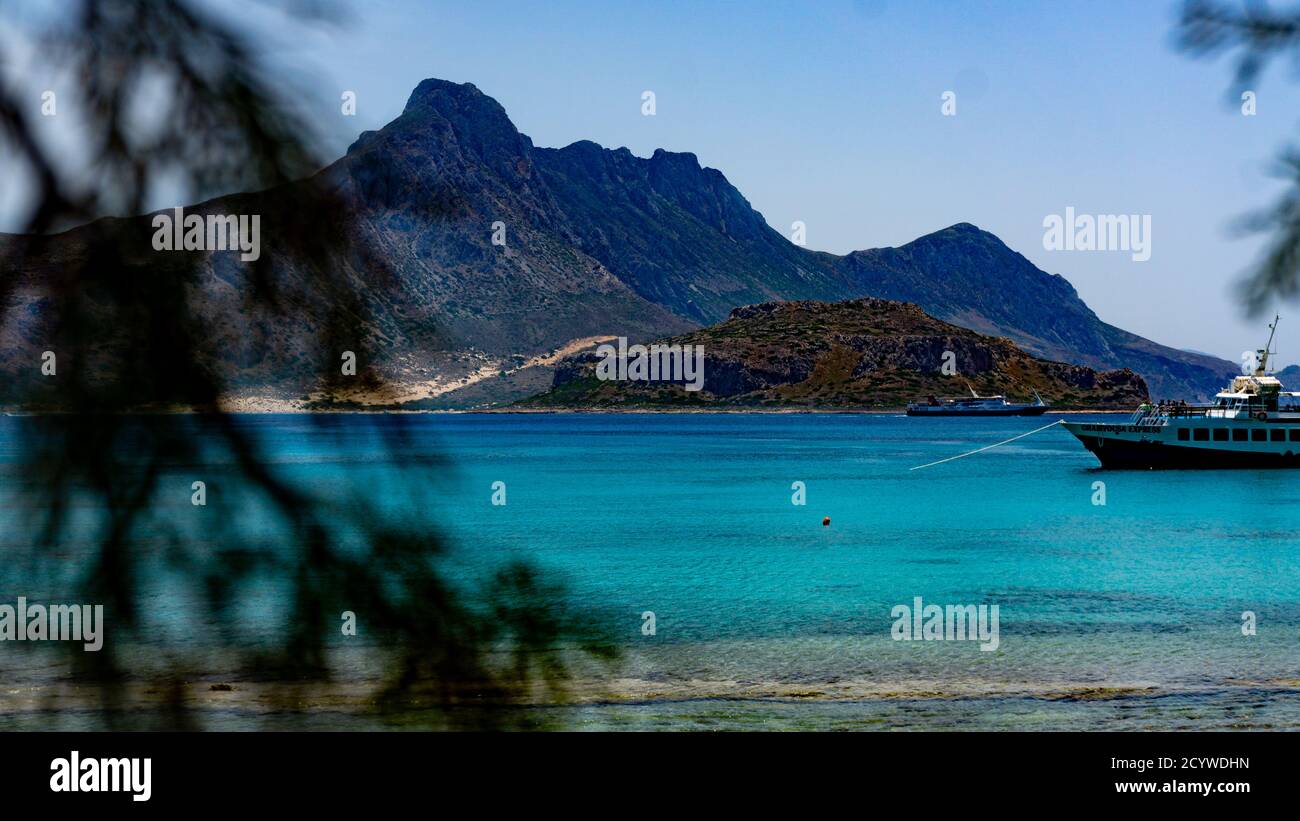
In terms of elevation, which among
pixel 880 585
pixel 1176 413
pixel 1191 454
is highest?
pixel 1176 413

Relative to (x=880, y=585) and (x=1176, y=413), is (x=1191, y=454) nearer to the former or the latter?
(x=1176, y=413)

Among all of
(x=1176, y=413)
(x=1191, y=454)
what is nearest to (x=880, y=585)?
(x=1191, y=454)

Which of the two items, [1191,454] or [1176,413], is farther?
[1176,413]

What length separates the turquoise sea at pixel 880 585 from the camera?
19.1 meters

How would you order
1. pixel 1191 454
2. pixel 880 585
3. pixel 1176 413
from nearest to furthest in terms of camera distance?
1. pixel 880 585
2. pixel 1191 454
3. pixel 1176 413

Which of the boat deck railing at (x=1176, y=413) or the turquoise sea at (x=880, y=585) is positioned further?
the boat deck railing at (x=1176, y=413)

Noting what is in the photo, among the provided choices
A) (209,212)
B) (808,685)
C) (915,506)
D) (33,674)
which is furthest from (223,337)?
(915,506)

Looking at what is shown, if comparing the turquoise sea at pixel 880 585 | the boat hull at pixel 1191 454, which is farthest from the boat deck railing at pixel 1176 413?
the turquoise sea at pixel 880 585

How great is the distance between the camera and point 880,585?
54000mm

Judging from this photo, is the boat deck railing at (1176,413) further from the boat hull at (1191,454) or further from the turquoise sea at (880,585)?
the turquoise sea at (880,585)

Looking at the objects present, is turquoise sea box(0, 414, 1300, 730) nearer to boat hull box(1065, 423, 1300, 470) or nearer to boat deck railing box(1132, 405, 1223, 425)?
A: boat hull box(1065, 423, 1300, 470)

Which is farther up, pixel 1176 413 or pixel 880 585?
pixel 1176 413

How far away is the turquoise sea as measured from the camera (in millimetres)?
19062

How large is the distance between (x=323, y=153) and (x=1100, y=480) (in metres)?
136
